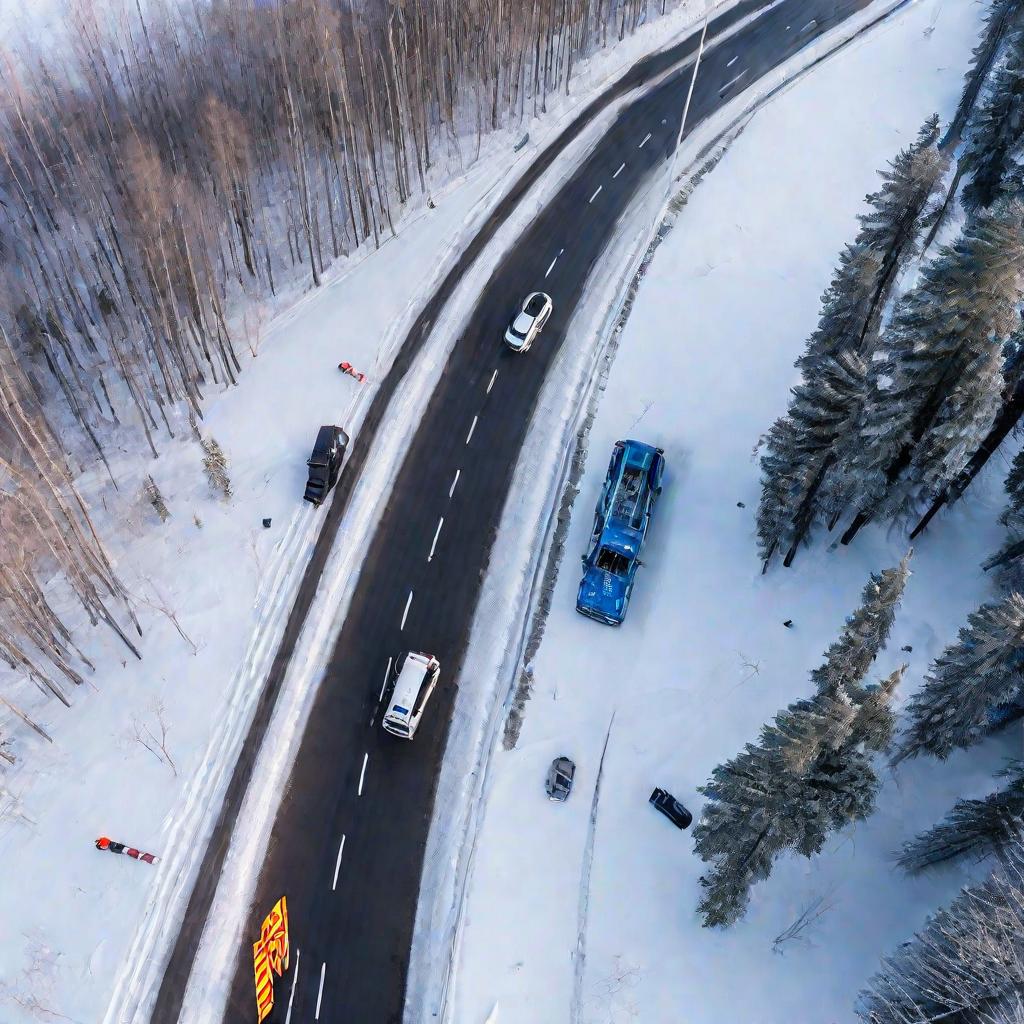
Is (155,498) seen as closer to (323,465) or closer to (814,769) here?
(323,465)

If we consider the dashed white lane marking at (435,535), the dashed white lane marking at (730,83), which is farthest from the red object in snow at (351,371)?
the dashed white lane marking at (730,83)

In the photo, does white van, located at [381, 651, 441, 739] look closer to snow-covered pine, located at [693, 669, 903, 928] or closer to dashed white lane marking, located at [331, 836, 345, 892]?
dashed white lane marking, located at [331, 836, 345, 892]

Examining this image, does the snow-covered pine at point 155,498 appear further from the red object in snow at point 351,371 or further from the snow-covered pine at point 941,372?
the snow-covered pine at point 941,372

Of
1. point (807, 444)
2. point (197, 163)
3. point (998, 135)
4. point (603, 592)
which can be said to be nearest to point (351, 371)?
point (197, 163)

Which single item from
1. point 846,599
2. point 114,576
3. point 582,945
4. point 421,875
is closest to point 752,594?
point 846,599

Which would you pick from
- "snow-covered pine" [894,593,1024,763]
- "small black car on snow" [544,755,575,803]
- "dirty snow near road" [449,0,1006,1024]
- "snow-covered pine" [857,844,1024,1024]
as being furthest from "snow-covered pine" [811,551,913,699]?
"small black car on snow" [544,755,575,803]

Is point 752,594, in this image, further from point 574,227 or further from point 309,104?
point 309,104
